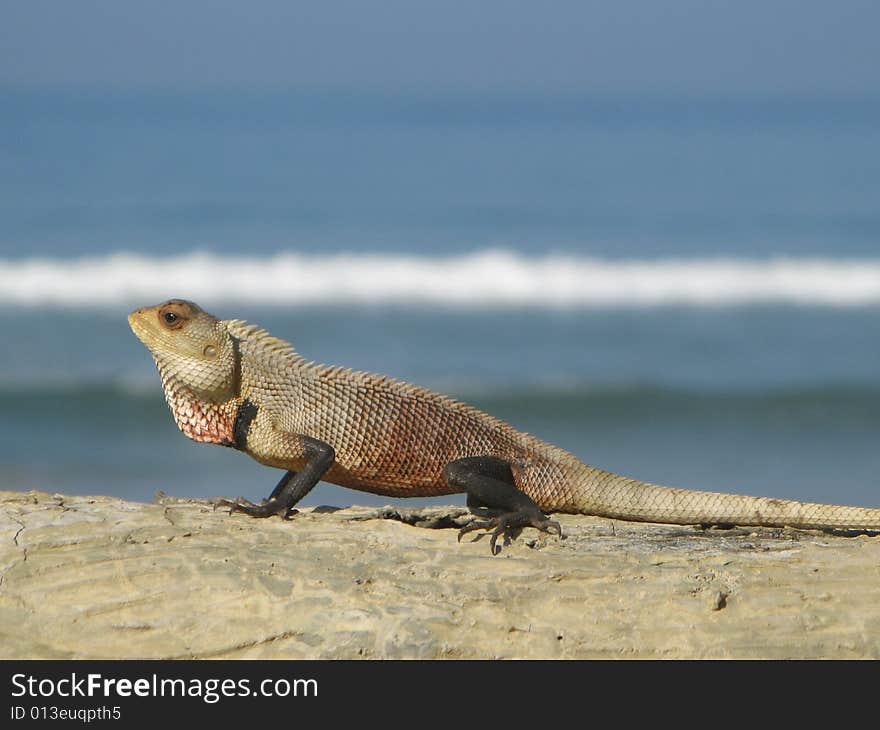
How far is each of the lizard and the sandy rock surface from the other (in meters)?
0.49

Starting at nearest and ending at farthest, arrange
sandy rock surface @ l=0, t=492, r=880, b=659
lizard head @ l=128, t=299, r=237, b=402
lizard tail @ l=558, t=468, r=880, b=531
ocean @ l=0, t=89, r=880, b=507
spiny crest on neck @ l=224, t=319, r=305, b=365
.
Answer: sandy rock surface @ l=0, t=492, r=880, b=659, lizard tail @ l=558, t=468, r=880, b=531, lizard head @ l=128, t=299, r=237, b=402, spiny crest on neck @ l=224, t=319, r=305, b=365, ocean @ l=0, t=89, r=880, b=507

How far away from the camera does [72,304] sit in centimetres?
2072

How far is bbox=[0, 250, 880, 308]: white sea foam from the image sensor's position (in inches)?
860

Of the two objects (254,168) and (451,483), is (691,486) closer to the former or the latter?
(451,483)

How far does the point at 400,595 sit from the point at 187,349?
201 cm

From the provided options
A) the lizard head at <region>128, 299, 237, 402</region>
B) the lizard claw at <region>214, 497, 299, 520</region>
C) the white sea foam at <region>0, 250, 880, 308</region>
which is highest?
the white sea foam at <region>0, 250, 880, 308</region>

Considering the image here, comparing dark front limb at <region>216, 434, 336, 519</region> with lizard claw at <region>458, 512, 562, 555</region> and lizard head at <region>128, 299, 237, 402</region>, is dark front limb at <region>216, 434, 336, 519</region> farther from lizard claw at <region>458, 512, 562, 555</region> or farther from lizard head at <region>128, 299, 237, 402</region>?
lizard claw at <region>458, 512, 562, 555</region>

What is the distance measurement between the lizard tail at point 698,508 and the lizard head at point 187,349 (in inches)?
78.3

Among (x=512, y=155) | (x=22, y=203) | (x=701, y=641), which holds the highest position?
(x=512, y=155)

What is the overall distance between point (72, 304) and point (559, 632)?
1715 centimetres

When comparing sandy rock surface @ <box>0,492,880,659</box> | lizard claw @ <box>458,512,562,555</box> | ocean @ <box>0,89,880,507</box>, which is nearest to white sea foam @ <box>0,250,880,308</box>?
ocean @ <box>0,89,880,507</box>

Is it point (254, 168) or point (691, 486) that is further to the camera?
point (254, 168)

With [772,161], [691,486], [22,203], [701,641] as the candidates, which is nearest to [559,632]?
[701,641]

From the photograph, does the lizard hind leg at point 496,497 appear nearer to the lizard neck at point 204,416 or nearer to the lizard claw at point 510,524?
the lizard claw at point 510,524
